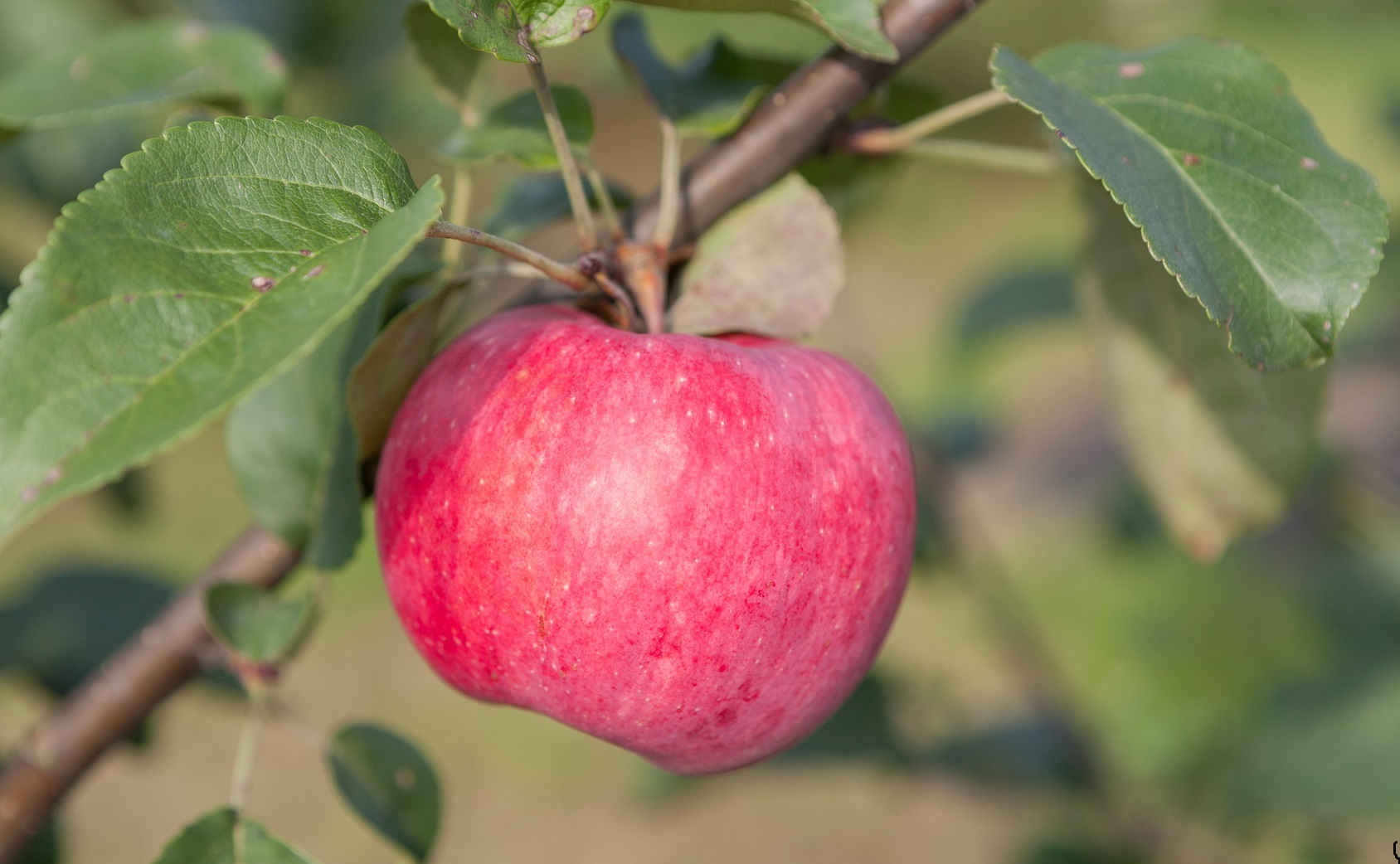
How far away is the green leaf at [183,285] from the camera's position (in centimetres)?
33

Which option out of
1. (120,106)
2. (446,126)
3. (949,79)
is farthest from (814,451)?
(949,79)

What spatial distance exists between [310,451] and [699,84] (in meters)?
0.31

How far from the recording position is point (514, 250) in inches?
16.9

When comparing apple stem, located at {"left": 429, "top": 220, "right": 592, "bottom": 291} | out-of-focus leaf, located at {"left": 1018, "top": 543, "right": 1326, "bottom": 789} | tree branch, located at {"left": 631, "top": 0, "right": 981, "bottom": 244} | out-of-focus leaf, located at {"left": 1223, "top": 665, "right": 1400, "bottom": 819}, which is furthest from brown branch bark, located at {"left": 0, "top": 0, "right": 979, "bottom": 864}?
out-of-focus leaf, located at {"left": 1018, "top": 543, "right": 1326, "bottom": 789}

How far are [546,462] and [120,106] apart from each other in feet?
1.30

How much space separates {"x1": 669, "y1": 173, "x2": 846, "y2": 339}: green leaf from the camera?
21.5 inches

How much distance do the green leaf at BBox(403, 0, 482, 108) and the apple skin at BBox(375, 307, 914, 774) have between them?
0.63 feet

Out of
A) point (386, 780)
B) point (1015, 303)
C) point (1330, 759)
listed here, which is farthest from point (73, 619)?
point (1330, 759)

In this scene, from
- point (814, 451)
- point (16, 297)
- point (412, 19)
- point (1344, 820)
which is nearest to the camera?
point (16, 297)

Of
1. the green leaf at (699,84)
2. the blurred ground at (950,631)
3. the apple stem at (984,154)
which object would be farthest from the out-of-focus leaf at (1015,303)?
the green leaf at (699,84)

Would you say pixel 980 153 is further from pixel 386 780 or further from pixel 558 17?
pixel 386 780

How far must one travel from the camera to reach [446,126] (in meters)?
1.24

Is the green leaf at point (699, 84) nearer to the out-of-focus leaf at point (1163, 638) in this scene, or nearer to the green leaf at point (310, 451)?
the green leaf at point (310, 451)

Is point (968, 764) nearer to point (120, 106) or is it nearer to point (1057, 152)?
point (1057, 152)
